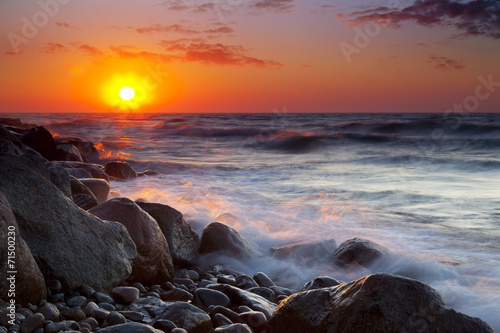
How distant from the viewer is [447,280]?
4.07 m

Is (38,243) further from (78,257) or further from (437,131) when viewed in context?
(437,131)

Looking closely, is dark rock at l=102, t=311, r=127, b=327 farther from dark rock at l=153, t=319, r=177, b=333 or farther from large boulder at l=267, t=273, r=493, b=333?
large boulder at l=267, t=273, r=493, b=333

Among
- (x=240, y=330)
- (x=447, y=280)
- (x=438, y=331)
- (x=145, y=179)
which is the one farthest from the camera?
(x=145, y=179)

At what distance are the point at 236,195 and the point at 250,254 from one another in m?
3.87

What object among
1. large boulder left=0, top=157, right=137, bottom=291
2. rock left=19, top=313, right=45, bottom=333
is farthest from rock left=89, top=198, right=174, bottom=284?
rock left=19, top=313, right=45, bottom=333

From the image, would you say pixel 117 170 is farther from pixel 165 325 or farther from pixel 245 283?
pixel 165 325

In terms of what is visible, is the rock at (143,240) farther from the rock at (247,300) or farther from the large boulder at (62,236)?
the rock at (247,300)

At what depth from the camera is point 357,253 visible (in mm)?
4383

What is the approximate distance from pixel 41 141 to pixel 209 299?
808 centimetres

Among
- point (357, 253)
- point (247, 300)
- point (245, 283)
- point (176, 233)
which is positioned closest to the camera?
point (247, 300)

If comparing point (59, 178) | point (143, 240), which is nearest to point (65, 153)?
point (59, 178)

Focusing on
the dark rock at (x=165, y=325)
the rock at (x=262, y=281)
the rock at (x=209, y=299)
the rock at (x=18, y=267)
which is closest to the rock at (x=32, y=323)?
the rock at (x=18, y=267)

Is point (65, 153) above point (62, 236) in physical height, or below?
above

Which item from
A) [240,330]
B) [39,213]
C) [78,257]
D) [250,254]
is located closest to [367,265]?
[250,254]
